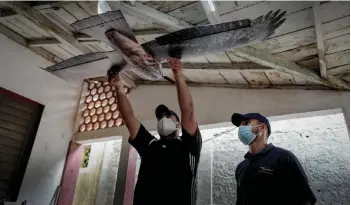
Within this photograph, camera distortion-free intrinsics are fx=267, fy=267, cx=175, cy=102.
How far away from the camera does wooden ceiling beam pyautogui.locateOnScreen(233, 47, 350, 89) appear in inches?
74.9

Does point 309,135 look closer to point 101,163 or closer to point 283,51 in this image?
point 283,51

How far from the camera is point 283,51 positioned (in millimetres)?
1908

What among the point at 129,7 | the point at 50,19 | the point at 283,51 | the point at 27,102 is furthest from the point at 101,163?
the point at 283,51

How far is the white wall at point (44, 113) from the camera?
2.79 m

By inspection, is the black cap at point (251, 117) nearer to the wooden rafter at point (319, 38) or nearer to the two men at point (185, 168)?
the two men at point (185, 168)

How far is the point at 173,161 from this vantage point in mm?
1468

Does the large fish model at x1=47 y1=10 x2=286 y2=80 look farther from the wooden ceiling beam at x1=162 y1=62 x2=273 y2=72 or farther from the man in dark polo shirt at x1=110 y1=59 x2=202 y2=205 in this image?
the wooden ceiling beam at x1=162 y1=62 x2=273 y2=72

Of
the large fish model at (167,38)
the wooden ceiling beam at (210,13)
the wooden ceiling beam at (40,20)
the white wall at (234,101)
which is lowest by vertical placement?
the large fish model at (167,38)

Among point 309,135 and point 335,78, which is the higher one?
point 335,78

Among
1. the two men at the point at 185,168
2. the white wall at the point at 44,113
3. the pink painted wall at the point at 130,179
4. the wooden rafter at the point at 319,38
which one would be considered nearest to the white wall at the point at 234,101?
the wooden rafter at the point at 319,38

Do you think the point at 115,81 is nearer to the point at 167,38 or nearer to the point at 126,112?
the point at 126,112

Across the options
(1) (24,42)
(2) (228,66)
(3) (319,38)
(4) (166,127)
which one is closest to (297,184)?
(4) (166,127)

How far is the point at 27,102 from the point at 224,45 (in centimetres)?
248

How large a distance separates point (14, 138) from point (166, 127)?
6.34 ft
